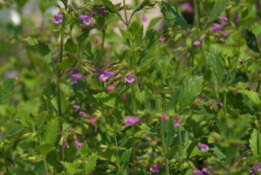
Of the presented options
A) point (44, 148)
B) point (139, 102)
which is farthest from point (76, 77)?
point (44, 148)

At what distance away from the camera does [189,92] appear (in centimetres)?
143

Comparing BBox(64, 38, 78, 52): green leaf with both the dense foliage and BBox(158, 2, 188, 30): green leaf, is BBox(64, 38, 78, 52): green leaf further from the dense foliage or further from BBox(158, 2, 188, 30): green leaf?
BBox(158, 2, 188, 30): green leaf

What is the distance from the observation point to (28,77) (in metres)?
3.22

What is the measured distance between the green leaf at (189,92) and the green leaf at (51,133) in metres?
0.49

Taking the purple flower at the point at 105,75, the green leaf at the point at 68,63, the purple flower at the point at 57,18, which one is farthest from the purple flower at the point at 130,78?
the purple flower at the point at 57,18

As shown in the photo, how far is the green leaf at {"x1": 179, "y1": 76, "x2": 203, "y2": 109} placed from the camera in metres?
1.42

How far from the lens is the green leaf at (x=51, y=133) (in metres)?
1.47

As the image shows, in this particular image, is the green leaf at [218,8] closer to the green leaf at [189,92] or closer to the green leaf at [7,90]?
the green leaf at [189,92]

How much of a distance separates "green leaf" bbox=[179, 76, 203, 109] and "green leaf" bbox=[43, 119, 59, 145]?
0.49 meters

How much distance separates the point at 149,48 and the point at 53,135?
53 cm

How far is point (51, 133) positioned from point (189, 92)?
55cm

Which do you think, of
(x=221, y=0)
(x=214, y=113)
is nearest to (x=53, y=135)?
(x=214, y=113)

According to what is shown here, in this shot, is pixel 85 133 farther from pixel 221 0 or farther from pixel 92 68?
pixel 221 0

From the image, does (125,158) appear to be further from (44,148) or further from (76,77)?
(76,77)
